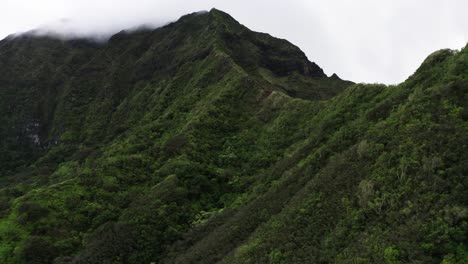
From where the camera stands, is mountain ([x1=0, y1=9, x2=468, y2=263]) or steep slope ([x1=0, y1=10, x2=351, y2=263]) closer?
mountain ([x1=0, y1=9, x2=468, y2=263])

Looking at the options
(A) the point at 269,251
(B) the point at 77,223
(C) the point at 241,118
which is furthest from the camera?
(C) the point at 241,118

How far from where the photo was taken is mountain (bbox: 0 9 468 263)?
95.3ft

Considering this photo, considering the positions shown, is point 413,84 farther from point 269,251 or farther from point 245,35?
point 245,35

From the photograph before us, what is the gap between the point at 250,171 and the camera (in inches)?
2557

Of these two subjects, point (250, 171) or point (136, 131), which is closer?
point (250, 171)

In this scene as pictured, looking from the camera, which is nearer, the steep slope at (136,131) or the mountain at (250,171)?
the mountain at (250,171)

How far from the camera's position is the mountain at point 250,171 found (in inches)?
1144

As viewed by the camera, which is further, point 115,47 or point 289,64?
point 115,47

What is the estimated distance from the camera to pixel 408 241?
2525cm

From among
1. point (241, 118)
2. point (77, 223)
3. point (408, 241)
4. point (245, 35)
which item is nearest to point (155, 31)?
point (245, 35)

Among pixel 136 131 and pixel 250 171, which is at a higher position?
pixel 136 131

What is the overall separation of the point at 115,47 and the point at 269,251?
151277 mm

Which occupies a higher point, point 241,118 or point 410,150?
point 241,118

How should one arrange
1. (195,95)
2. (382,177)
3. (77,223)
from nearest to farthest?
(382,177) < (77,223) < (195,95)
